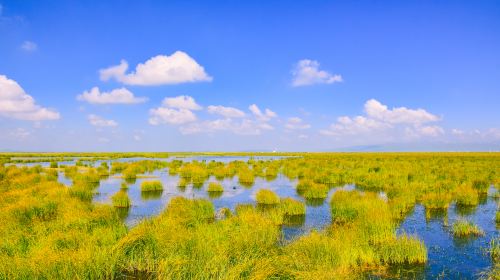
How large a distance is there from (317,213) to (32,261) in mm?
12576

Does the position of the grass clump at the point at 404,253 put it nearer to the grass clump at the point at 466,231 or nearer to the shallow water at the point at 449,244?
the shallow water at the point at 449,244

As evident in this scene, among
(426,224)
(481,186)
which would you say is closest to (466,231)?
(426,224)

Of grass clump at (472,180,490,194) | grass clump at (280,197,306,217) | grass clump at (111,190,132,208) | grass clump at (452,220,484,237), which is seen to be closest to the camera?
grass clump at (452,220,484,237)

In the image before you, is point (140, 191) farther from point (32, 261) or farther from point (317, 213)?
point (32, 261)

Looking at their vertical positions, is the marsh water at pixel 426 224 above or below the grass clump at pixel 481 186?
below

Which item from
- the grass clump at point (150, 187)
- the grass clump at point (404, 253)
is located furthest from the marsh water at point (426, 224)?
the grass clump at point (150, 187)

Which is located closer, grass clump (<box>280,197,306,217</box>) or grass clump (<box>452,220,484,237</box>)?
grass clump (<box>452,220,484,237</box>)

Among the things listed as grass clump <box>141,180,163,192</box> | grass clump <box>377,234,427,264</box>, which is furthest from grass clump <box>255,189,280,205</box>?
grass clump <box>377,234,427,264</box>

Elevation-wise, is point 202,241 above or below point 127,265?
above

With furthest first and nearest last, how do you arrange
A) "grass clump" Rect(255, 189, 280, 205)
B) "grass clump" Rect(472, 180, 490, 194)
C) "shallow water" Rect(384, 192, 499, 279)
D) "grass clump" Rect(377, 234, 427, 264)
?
"grass clump" Rect(472, 180, 490, 194)
"grass clump" Rect(255, 189, 280, 205)
"grass clump" Rect(377, 234, 427, 264)
"shallow water" Rect(384, 192, 499, 279)

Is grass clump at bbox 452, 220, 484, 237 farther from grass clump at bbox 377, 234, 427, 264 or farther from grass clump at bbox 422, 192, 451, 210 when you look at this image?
grass clump at bbox 422, 192, 451, 210

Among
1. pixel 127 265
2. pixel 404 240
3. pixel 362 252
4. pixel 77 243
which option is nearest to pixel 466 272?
pixel 404 240

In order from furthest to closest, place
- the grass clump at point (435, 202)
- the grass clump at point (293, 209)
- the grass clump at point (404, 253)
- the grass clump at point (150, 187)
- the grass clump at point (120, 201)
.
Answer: the grass clump at point (150, 187) < the grass clump at point (120, 201) < the grass clump at point (435, 202) < the grass clump at point (293, 209) < the grass clump at point (404, 253)

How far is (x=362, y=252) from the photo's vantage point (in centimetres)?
973
